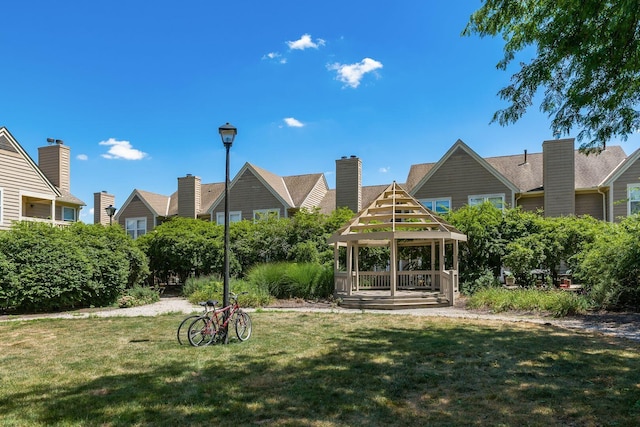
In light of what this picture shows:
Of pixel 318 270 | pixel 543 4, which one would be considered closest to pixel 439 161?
pixel 318 270

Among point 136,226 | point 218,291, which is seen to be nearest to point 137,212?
point 136,226

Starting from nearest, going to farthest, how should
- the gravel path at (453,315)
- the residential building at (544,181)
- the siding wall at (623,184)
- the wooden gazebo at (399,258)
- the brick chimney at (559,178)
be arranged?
the gravel path at (453,315)
the wooden gazebo at (399,258)
the siding wall at (623,184)
the residential building at (544,181)
the brick chimney at (559,178)

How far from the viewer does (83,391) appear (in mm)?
5801

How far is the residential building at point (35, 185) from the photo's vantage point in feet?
73.0

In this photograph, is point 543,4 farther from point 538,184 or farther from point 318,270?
point 538,184

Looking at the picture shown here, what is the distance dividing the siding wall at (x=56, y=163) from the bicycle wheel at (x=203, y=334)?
2332 cm

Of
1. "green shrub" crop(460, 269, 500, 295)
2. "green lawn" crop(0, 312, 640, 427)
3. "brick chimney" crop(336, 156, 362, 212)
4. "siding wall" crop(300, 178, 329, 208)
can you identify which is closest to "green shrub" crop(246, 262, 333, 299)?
"green shrub" crop(460, 269, 500, 295)

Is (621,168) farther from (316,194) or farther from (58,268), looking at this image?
(58,268)

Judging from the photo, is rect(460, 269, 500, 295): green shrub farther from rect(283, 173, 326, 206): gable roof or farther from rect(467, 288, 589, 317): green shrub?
rect(283, 173, 326, 206): gable roof

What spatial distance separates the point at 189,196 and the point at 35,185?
396 inches

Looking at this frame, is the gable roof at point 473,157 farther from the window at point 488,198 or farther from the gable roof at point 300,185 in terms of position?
the gable roof at point 300,185

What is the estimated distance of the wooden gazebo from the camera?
15438 millimetres

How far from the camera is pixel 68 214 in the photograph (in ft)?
92.9

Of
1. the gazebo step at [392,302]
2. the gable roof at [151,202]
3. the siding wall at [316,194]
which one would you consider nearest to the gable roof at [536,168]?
the siding wall at [316,194]
